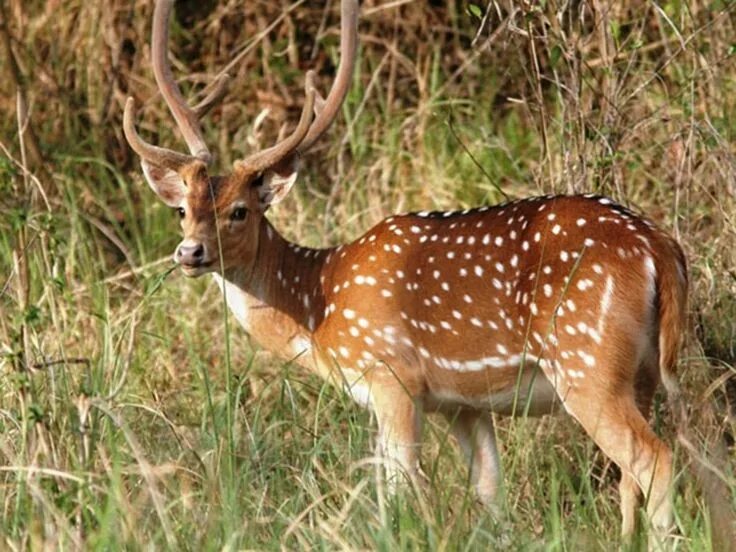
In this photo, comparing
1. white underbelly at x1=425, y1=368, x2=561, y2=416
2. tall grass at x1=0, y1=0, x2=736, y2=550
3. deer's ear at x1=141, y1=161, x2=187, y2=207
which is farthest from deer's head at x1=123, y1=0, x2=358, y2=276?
white underbelly at x1=425, y1=368, x2=561, y2=416

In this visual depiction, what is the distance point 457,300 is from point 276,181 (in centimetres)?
93

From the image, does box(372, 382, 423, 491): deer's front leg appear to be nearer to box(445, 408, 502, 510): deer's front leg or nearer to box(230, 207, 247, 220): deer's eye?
box(445, 408, 502, 510): deer's front leg

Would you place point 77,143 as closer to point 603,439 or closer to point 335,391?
point 335,391

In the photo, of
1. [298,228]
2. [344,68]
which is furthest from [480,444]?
[298,228]

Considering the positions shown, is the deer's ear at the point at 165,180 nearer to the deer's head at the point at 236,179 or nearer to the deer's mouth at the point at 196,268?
the deer's head at the point at 236,179

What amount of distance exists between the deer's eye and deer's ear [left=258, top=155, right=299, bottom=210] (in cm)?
12

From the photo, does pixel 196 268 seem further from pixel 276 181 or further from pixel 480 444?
pixel 480 444

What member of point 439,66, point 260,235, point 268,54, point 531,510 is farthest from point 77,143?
point 531,510

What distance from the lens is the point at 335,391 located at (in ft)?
22.4

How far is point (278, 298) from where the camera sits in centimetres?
675

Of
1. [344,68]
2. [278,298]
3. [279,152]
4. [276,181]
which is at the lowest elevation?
[278,298]

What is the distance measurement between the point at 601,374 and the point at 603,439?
210 millimetres

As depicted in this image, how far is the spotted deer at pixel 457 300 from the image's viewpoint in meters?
5.71

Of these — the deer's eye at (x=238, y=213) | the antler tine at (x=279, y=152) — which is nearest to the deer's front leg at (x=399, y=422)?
the deer's eye at (x=238, y=213)
